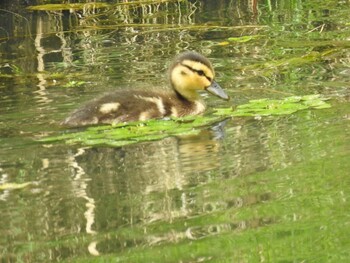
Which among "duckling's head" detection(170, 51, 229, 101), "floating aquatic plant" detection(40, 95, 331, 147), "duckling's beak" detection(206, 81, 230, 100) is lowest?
"floating aquatic plant" detection(40, 95, 331, 147)

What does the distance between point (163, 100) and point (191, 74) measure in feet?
0.92

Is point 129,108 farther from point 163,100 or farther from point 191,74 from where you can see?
point 191,74

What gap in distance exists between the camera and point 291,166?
4.16 m

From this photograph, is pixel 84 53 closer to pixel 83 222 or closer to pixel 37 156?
pixel 37 156

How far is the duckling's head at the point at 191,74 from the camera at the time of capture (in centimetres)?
581

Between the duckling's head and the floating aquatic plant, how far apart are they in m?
0.31

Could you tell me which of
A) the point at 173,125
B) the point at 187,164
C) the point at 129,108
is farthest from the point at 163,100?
the point at 187,164

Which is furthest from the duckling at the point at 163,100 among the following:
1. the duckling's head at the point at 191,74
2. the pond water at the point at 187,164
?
the pond water at the point at 187,164

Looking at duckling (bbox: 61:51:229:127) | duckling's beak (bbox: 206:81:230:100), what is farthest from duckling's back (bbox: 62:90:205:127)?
duckling's beak (bbox: 206:81:230:100)

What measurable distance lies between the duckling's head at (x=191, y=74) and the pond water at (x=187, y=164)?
13 centimetres

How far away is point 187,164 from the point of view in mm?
4383

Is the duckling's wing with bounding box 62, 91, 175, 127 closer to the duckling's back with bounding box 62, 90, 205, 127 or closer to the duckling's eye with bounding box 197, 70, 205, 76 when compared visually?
the duckling's back with bounding box 62, 90, 205, 127

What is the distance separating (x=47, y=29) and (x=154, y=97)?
371cm

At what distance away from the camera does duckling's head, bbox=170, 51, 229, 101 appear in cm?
581
